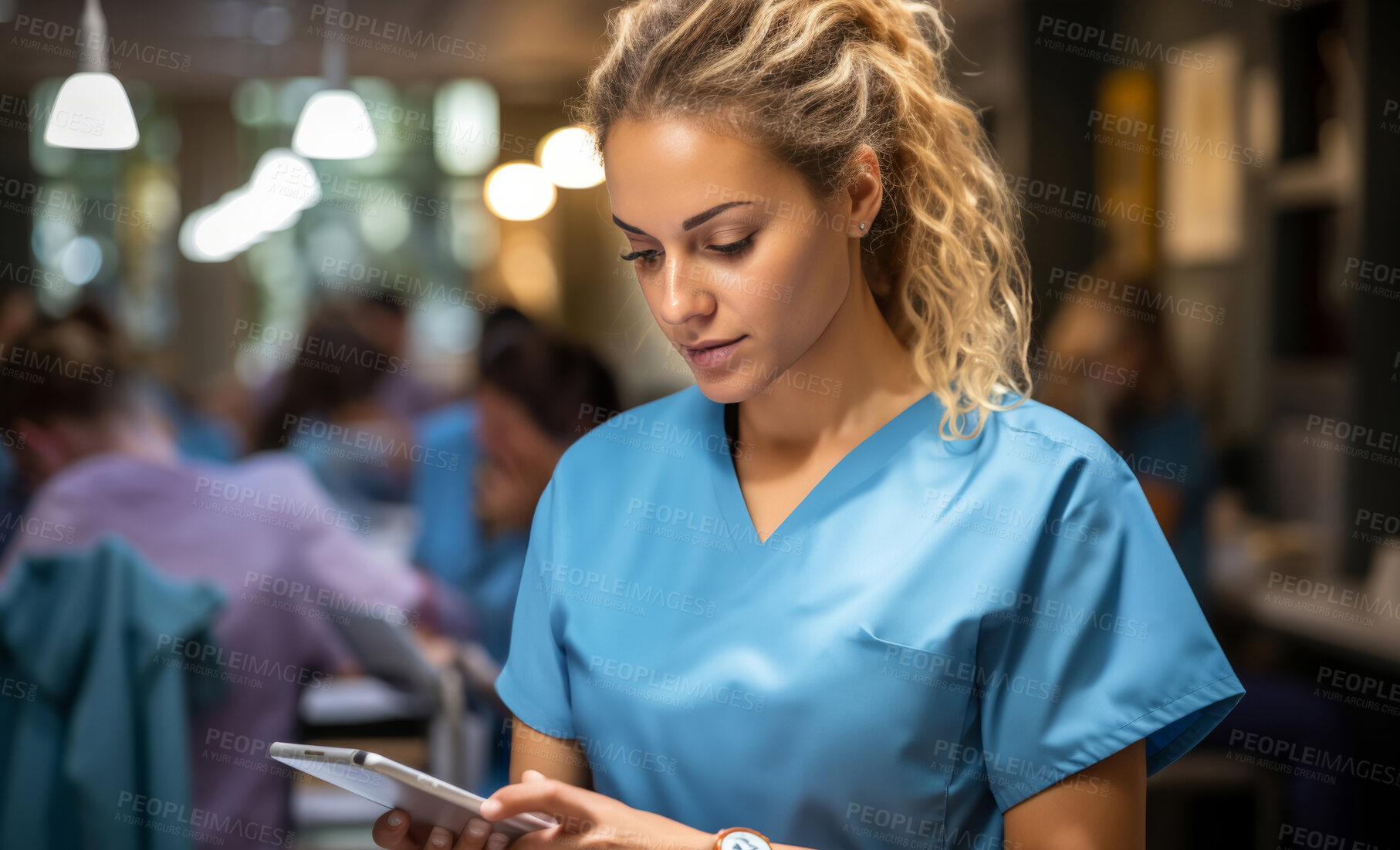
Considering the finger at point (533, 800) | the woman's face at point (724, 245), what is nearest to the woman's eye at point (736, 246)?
the woman's face at point (724, 245)

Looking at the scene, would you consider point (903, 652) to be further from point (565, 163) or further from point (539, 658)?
point (565, 163)

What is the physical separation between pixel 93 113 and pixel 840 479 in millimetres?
1703

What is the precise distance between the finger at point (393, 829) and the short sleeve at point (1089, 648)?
1.76 ft

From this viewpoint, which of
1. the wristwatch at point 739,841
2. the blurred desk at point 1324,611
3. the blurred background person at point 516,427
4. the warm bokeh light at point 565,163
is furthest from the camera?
the warm bokeh light at point 565,163

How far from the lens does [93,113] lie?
77.9 inches

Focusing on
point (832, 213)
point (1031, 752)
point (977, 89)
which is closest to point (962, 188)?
point (832, 213)

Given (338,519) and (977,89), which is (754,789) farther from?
(977,89)

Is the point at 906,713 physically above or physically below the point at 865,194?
below

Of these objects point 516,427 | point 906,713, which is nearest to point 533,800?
point 906,713

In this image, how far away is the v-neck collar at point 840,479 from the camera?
1.07 m

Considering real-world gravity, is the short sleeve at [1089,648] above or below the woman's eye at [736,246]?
below

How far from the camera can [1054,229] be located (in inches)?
171

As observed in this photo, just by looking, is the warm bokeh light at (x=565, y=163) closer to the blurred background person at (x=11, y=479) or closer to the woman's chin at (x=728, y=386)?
the blurred background person at (x=11, y=479)

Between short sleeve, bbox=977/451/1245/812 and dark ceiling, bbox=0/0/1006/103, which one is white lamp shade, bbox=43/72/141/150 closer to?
short sleeve, bbox=977/451/1245/812
